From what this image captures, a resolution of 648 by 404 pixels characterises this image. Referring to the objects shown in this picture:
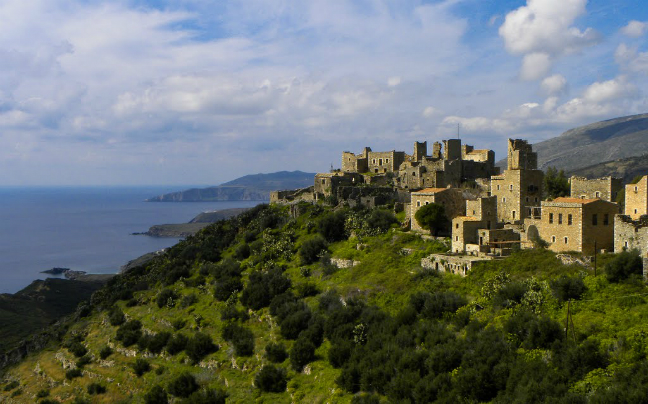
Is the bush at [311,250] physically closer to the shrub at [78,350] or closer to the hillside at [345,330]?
the hillside at [345,330]

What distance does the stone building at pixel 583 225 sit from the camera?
35469mm

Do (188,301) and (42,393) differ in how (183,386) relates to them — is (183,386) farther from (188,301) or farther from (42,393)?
(42,393)

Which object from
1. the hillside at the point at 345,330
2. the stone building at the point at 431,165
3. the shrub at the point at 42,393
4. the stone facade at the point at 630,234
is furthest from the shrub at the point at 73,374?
the stone facade at the point at 630,234

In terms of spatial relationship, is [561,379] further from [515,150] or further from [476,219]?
[515,150]

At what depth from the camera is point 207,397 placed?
124 feet

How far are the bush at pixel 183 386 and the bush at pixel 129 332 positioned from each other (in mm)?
14117

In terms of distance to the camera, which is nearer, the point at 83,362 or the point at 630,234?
the point at 630,234

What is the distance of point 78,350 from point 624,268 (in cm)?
5025

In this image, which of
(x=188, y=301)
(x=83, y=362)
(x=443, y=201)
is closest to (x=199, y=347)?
(x=188, y=301)

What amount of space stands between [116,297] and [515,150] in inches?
1981

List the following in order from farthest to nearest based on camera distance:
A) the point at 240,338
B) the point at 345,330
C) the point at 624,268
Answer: the point at 240,338 < the point at 345,330 < the point at 624,268

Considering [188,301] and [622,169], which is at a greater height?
[622,169]

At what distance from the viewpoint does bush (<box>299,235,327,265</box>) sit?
53.4 metres

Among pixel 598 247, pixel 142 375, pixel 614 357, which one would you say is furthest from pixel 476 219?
pixel 142 375
